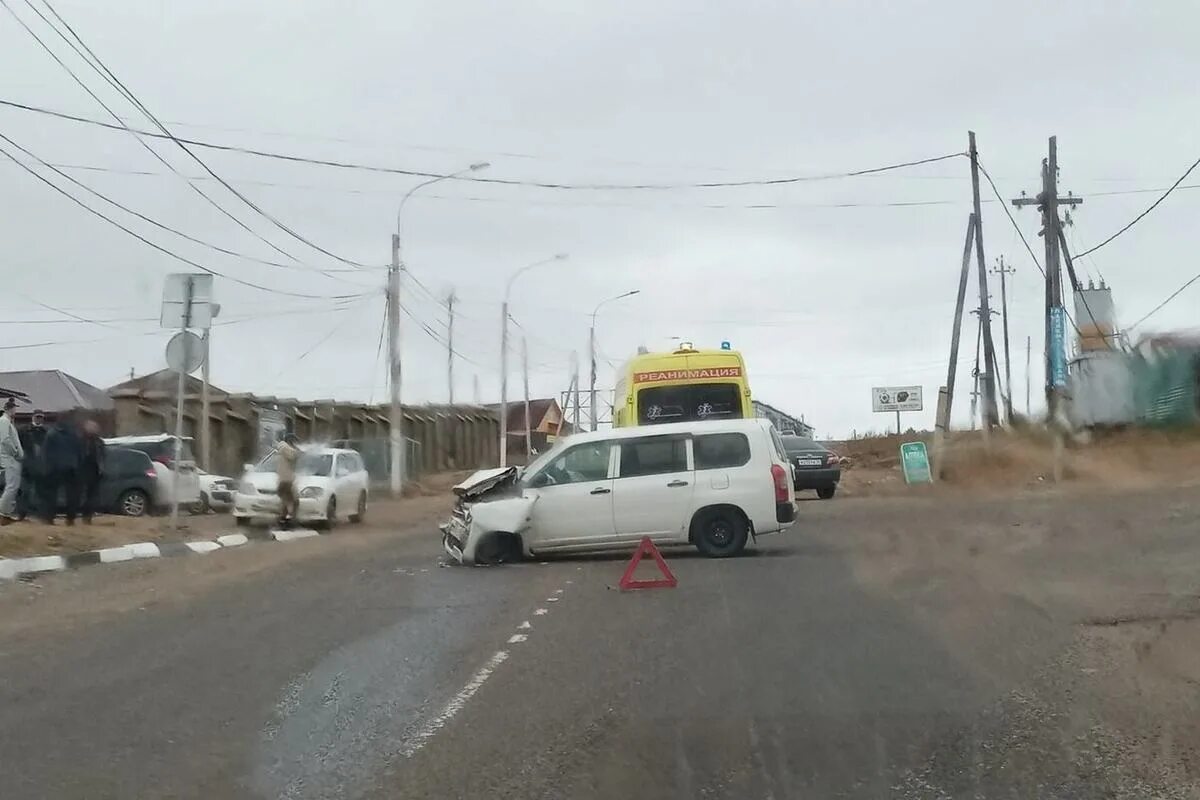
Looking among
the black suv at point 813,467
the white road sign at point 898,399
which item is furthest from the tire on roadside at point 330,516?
the white road sign at point 898,399

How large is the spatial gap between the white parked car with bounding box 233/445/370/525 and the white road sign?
6035 cm

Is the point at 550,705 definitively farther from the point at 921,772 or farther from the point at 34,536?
the point at 34,536

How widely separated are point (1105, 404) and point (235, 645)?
31.5m

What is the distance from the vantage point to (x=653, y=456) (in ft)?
55.6

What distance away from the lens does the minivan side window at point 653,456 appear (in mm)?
16891

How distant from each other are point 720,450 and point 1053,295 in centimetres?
1930

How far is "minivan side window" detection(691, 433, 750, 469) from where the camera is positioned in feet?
55.5

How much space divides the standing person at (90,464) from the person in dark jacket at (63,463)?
0.44 feet

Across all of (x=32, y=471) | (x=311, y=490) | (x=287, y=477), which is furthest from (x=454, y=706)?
(x=311, y=490)

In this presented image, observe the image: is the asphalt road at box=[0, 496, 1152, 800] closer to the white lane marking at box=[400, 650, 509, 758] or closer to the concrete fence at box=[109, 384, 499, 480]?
the white lane marking at box=[400, 650, 509, 758]

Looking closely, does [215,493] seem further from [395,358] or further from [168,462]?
[395,358]

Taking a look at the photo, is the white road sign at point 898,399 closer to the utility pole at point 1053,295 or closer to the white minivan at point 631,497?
the utility pole at point 1053,295

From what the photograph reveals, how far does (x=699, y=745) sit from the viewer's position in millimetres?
6867

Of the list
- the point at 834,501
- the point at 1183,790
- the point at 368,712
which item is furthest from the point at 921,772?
the point at 834,501
